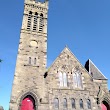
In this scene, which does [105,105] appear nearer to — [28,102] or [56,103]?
[56,103]

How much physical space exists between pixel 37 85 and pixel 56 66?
414cm

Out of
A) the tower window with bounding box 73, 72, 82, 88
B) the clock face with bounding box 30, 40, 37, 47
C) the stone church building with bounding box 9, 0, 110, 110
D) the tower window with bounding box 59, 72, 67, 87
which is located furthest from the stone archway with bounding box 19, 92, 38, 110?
the clock face with bounding box 30, 40, 37, 47

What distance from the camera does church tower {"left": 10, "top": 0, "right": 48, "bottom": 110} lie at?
846 inches

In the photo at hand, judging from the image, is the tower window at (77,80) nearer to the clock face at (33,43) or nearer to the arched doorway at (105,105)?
the arched doorway at (105,105)

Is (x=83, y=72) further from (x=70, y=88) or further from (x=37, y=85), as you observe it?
(x=37, y=85)

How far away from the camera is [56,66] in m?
24.8

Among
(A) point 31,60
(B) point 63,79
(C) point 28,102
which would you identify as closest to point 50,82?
(B) point 63,79

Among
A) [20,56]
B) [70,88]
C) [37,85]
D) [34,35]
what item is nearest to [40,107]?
[37,85]

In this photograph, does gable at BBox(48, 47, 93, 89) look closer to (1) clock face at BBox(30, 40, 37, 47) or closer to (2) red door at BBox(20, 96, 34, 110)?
(2) red door at BBox(20, 96, 34, 110)

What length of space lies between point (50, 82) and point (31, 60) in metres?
4.51

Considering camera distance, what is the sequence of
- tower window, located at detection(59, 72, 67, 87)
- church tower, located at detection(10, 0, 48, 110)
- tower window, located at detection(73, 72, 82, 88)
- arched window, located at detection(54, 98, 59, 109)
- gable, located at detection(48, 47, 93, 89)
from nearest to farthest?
1. church tower, located at detection(10, 0, 48, 110)
2. arched window, located at detection(54, 98, 59, 109)
3. tower window, located at detection(59, 72, 67, 87)
4. gable, located at detection(48, 47, 93, 89)
5. tower window, located at detection(73, 72, 82, 88)

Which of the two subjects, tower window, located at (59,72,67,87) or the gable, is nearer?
tower window, located at (59,72,67,87)

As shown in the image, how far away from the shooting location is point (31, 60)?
24938mm

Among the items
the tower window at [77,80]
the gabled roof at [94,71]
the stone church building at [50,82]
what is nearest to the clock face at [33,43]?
the stone church building at [50,82]
